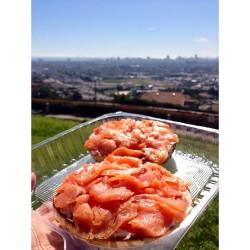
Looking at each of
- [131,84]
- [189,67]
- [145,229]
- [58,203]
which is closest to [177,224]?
[145,229]

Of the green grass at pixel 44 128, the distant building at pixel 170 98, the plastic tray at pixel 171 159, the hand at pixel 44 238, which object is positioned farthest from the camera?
the green grass at pixel 44 128

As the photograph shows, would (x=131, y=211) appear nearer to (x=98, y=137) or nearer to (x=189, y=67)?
(x=98, y=137)

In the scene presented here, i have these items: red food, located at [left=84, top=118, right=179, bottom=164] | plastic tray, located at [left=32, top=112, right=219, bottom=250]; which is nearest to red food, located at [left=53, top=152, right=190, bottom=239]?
plastic tray, located at [left=32, top=112, right=219, bottom=250]

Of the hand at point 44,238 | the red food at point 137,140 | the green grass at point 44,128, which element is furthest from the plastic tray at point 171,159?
the green grass at point 44,128

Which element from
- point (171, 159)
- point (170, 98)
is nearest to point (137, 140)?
point (171, 159)

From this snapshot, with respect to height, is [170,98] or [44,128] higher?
[170,98]

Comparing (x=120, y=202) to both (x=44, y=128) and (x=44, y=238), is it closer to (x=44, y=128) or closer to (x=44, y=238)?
(x=44, y=238)

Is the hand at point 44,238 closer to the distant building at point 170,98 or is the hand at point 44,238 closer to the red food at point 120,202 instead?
the red food at point 120,202
